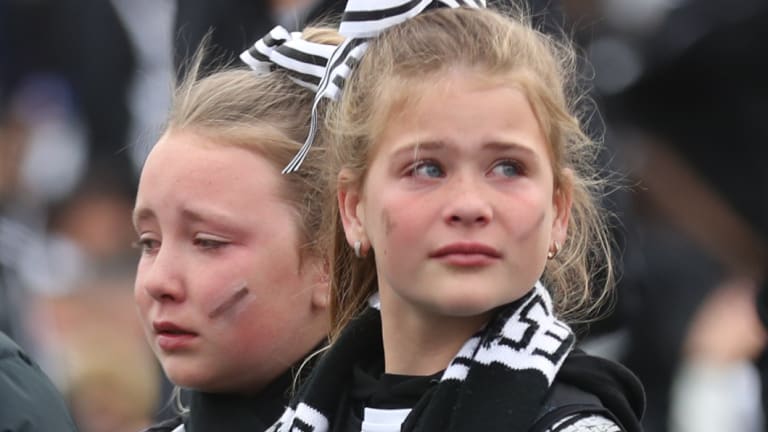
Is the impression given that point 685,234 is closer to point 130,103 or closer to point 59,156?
→ point 130,103

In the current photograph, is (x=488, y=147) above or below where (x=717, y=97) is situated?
above

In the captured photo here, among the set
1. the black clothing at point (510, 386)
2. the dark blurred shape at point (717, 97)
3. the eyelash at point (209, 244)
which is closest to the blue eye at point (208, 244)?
the eyelash at point (209, 244)

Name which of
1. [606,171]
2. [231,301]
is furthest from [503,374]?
[606,171]

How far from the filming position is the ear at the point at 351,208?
2.67 meters

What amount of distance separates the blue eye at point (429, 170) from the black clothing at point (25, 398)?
2.66 ft

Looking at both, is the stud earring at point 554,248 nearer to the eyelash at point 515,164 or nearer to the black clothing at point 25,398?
the eyelash at point 515,164

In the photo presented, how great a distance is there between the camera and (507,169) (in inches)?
98.8

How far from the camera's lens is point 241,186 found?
10.1 feet

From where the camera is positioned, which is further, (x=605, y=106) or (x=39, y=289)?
(x=39, y=289)

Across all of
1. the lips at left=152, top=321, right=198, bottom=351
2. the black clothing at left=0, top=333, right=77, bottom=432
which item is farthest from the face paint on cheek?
the black clothing at left=0, top=333, right=77, bottom=432

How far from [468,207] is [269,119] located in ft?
2.61

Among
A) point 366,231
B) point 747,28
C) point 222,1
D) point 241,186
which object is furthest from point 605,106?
point 366,231

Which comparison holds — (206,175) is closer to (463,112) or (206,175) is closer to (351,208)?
(351,208)

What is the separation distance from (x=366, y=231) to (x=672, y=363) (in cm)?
266
